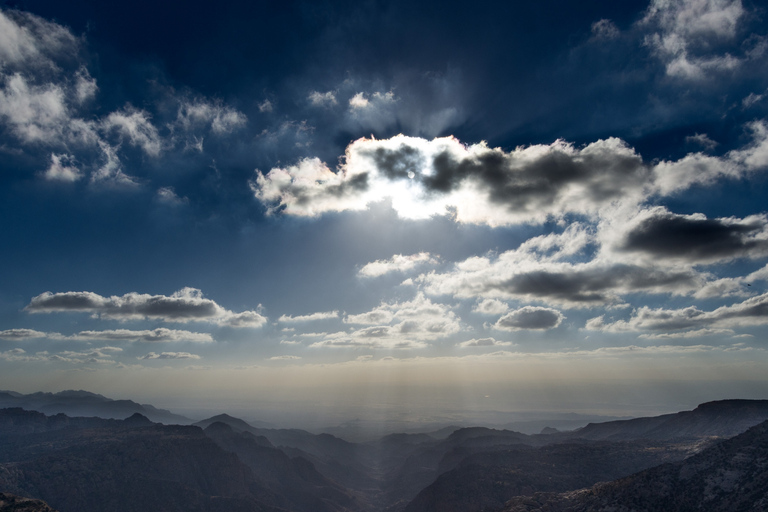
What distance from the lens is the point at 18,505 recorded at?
72688 millimetres

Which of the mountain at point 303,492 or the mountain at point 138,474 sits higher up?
the mountain at point 138,474

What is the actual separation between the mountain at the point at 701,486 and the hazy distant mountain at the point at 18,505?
108 m

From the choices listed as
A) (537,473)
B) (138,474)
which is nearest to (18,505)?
(138,474)

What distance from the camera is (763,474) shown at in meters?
59.9

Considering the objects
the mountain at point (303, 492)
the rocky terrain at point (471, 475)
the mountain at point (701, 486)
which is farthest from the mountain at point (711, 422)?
the mountain at point (303, 492)

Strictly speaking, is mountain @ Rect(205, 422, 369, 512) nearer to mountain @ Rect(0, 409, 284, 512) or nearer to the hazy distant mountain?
mountain @ Rect(0, 409, 284, 512)

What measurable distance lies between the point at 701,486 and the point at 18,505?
138 metres

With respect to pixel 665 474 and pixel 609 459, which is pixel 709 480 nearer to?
pixel 665 474

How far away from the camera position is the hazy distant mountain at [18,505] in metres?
71.4

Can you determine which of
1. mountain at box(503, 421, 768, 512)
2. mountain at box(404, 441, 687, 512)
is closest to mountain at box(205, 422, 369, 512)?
mountain at box(404, 441, 687, 512)

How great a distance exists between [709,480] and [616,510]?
18.4m

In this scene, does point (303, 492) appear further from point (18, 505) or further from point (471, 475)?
point (18, 505)

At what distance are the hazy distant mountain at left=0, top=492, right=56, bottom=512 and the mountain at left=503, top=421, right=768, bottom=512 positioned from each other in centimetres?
10801

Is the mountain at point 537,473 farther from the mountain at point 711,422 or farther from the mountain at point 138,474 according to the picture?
the mountain at point 138,474
